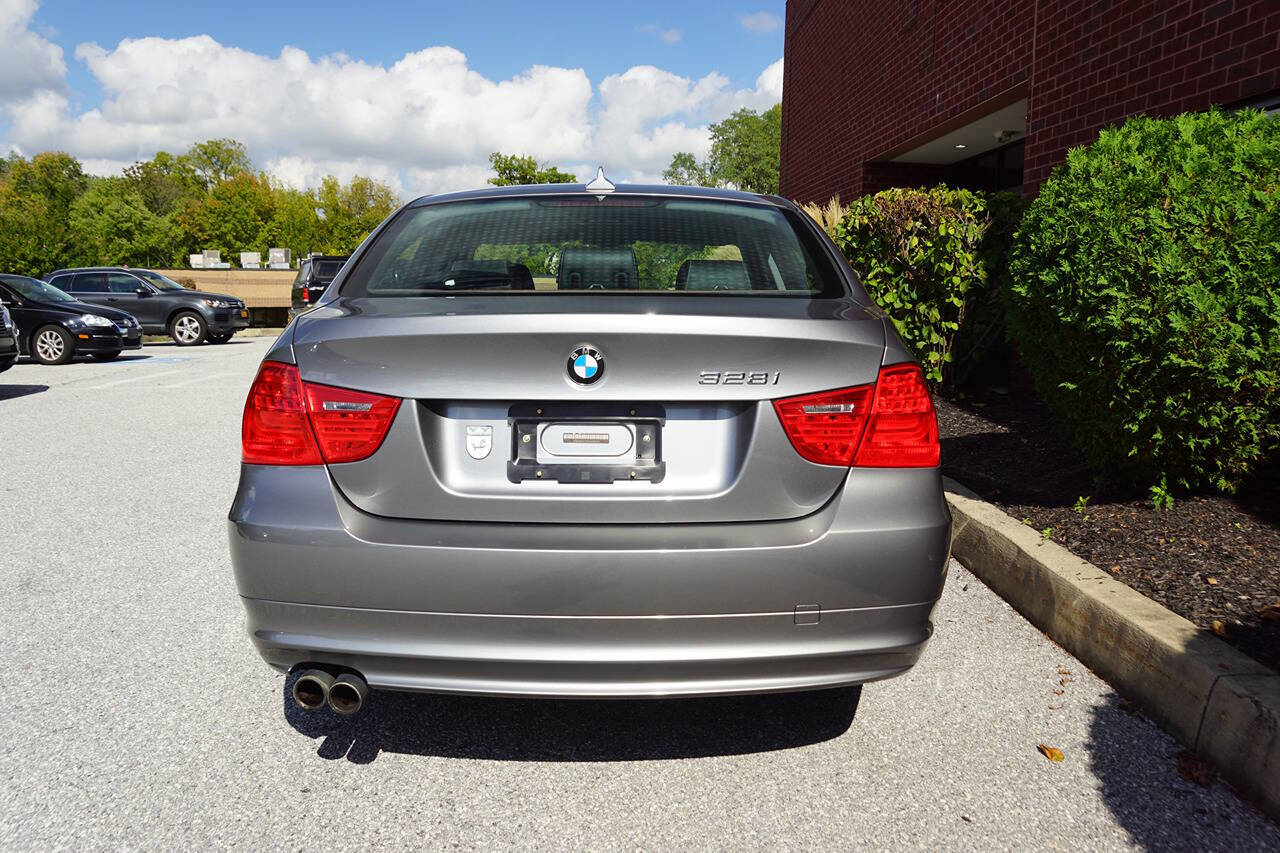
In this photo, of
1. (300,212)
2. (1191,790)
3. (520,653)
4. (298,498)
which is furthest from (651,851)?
(300,212)

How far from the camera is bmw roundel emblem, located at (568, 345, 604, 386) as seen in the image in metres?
2.42

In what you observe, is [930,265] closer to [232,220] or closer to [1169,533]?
[1169,533]

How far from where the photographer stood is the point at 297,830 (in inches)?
101

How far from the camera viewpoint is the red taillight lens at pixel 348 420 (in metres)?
2.46

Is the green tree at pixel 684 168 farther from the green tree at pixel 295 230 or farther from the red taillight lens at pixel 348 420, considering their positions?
the red taillight lens at pixel 348 420

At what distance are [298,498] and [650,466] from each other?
0.89m

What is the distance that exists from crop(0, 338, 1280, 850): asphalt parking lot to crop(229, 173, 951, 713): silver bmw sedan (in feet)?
1.25

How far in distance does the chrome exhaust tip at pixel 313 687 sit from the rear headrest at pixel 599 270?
1.44m

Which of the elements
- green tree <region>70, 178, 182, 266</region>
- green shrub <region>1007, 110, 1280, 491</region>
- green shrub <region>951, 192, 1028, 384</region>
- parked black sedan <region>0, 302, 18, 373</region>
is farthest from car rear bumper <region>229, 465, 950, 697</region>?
green tree <region>70, 178, 182, 266</region>

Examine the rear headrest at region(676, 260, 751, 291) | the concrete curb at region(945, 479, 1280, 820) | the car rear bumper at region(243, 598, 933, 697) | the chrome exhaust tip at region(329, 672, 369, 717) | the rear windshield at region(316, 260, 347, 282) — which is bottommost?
the concrete curb at region(945, 479, 1280, 820)

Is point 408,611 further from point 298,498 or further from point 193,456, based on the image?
point 193,456

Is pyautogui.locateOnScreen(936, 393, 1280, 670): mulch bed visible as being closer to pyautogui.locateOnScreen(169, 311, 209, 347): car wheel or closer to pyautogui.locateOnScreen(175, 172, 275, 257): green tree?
pyautogui.locateOnScreen(169, 311, 209, 347): car wheel

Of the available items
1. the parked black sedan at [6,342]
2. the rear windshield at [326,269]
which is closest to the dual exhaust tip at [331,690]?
the parked black sedan at [6,342]

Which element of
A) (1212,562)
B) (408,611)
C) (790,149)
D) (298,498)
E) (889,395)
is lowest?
(1212,562)
